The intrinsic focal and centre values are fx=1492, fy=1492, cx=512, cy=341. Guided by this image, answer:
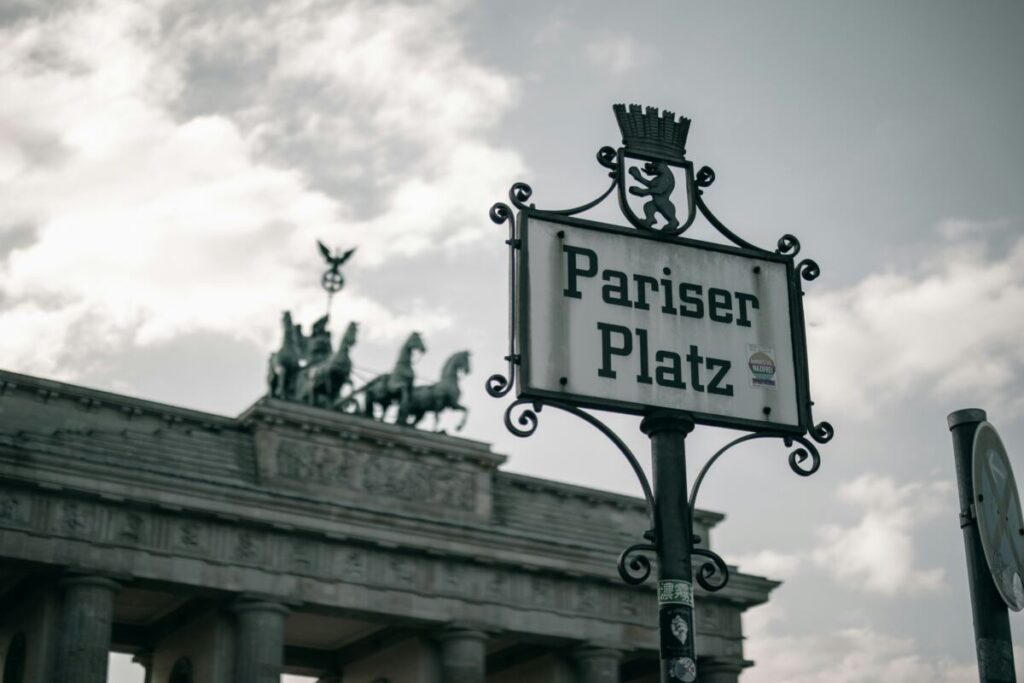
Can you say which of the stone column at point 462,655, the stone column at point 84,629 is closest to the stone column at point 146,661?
the stone column at point 84,629

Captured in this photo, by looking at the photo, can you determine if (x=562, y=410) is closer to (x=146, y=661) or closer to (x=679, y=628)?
A: (x=679, y=628)

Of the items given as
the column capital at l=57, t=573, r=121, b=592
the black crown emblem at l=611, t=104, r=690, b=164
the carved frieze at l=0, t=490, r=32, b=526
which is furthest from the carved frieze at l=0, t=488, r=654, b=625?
the black crown emblem at l=611, t=104, r=690, b=164

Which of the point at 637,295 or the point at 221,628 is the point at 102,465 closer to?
the point at 221,628

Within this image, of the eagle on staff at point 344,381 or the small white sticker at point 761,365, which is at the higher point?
the eagle on staff at point 344,381

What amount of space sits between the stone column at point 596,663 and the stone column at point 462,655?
382 cm

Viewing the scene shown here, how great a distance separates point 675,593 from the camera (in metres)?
6.40

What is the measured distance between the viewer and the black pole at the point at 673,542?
6.32 metres

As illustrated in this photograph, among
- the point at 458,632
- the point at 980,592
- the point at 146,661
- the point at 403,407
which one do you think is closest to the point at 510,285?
the point at 980,592

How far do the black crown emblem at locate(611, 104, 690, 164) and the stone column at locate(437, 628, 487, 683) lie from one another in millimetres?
38912

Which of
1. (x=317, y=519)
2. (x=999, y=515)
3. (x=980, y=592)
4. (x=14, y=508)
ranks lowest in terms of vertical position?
(x=980, y=592)

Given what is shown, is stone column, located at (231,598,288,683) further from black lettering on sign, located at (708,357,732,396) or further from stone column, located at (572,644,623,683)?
black lettering on sign, located at (708,357,732,396)

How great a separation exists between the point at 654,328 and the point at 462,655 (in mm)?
39321

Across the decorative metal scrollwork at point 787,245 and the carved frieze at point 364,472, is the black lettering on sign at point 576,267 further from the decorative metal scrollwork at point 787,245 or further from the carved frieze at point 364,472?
the carved frieze at point 364,472

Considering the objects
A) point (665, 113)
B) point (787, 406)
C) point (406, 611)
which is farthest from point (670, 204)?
point (406, 611)
